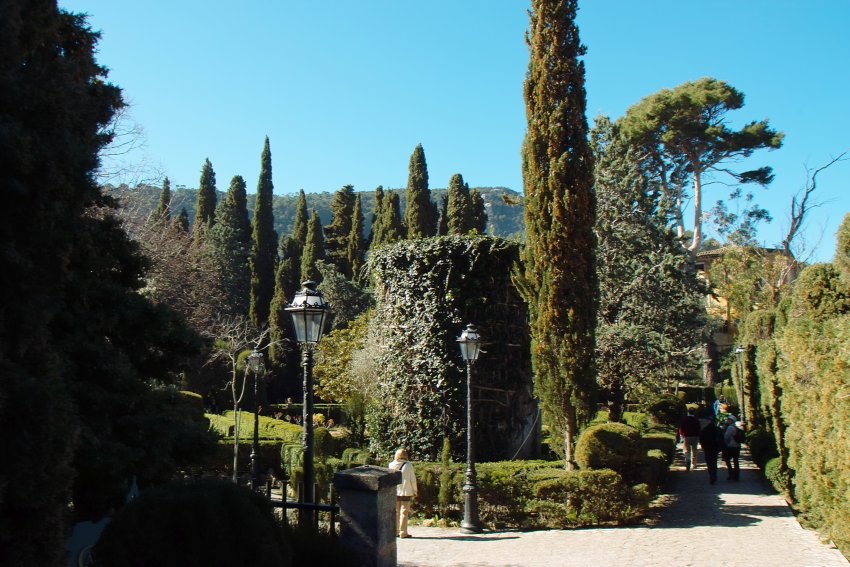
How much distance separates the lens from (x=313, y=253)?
44.7m

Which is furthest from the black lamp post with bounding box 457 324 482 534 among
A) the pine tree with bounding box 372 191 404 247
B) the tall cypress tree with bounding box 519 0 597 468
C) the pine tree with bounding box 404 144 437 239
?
the pine tree with bounding box 372 191 404 247

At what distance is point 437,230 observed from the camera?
47.9 m

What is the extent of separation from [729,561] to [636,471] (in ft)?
11.8

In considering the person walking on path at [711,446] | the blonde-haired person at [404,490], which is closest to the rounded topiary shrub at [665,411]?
the person walking on path at [711,446]

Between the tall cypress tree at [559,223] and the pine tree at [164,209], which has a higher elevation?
the pine tree at [164,209]

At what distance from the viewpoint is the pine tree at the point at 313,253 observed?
43.5 meters

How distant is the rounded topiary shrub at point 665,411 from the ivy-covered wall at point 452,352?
44.1 ft

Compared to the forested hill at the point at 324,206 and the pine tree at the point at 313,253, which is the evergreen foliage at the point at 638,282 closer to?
the pine tree at the point at 313,253

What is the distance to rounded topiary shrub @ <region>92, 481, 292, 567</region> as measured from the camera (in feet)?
14.4

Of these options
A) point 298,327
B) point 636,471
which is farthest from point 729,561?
point 298,327

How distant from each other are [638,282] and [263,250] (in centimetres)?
3112

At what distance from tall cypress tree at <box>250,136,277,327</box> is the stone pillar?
37.2 meters

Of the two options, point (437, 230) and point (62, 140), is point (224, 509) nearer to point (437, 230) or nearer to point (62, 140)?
point (62, 140)

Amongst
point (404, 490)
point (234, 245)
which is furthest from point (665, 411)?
point (234, 245)
